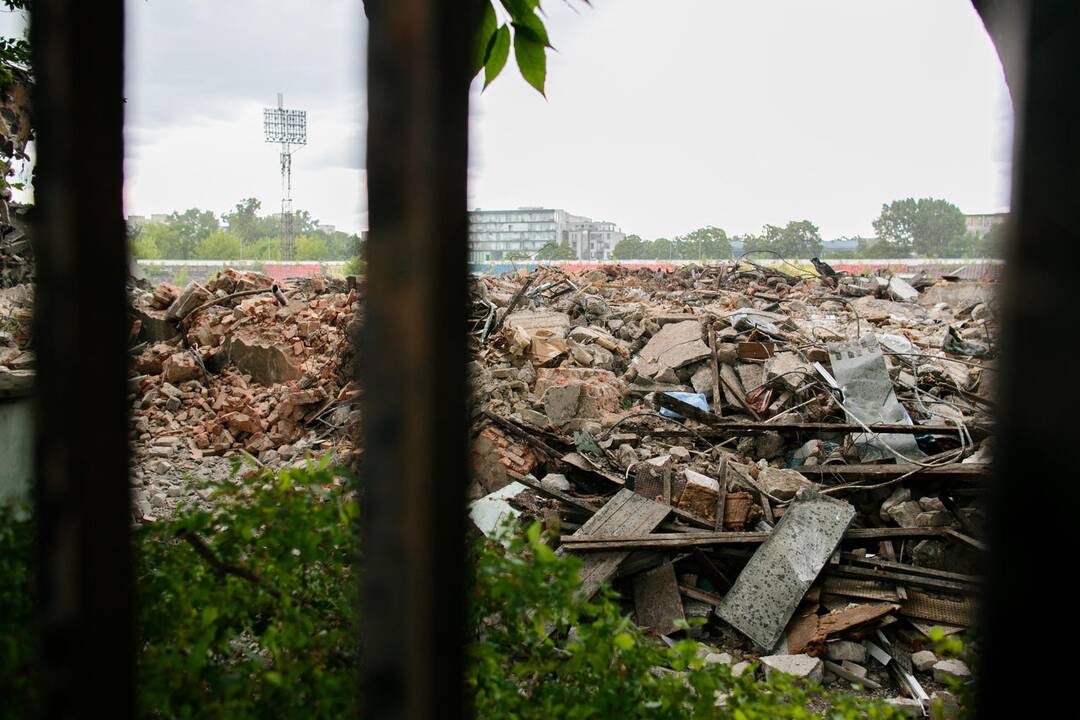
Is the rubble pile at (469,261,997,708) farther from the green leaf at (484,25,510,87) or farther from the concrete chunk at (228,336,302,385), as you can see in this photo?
the concrete chunk at (228,336,302,385)

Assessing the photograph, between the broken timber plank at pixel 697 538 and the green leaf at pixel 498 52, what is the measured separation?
161 inches

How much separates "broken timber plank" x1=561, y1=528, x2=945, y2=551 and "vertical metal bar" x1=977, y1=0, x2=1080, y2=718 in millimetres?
4840

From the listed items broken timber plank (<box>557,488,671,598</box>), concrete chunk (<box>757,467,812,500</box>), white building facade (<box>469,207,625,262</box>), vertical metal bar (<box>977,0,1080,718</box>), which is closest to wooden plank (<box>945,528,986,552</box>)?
concrete chunk (<box>757,467,812,500</box>)

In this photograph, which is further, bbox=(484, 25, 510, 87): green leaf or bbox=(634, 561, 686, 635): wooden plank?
bbox=(634, 561, 686, 635): wooden plank

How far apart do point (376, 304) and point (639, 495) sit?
563 centimetres

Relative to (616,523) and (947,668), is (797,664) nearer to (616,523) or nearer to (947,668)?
(947,668)

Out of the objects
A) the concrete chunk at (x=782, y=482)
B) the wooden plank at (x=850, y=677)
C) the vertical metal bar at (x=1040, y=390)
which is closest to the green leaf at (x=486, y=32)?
the vertical metal bar at (x=1040, y=390)

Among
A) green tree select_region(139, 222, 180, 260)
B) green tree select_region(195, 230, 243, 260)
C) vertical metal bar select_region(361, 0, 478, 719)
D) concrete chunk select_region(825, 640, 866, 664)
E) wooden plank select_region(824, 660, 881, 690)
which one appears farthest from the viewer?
green tree select_region(195, 230, 243, 260)

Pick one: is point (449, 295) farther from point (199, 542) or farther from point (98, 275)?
point (199, 542)

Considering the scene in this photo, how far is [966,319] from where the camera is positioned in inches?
563

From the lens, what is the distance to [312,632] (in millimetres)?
2135

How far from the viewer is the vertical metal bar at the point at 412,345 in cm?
71

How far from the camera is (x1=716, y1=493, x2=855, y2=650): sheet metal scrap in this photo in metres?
5.31

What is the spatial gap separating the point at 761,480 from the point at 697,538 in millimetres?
1077
